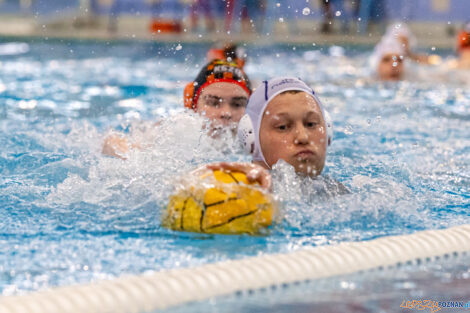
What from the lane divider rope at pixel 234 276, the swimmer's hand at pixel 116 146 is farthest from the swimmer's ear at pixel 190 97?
the lane divider rope at pixel 234 276

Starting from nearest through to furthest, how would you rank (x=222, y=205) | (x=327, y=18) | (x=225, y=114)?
(x=222, y=205) < (x=225, y=114) < (x=327, y=18)

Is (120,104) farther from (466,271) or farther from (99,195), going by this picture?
(466,271)

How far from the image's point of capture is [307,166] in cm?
319

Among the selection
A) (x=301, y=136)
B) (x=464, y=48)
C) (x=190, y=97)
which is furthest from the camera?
(x=464, y=48)

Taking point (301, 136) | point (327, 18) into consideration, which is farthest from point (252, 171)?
point (327, 18)

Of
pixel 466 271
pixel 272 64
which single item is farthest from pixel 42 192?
pixel 272 64

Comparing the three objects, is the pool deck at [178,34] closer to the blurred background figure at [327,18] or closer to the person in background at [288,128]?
the blurred background figure at [327,18]

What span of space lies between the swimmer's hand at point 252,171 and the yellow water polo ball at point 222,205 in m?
0.02

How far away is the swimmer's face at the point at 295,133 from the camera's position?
125 inches

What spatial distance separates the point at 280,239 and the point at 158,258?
1.77ft

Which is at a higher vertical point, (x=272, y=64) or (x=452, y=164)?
(x=272, y=64)

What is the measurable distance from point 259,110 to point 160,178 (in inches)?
23.4

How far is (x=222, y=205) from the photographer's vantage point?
8.82 feet

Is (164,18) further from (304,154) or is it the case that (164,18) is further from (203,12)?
(304,154)
